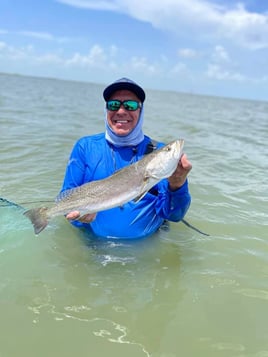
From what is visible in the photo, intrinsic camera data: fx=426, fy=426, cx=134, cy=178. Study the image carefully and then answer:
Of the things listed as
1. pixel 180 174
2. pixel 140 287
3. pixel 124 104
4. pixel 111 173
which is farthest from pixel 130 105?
pixel 140 287

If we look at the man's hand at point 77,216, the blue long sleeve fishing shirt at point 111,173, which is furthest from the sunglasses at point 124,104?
the man's hand at point 77,216

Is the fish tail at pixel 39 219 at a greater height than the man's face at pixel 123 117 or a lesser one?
lesser

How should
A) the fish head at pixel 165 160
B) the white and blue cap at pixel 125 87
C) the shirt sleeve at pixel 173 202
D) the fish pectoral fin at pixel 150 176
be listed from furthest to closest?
1. the white and blue cap at pixel 125 87
2. the shirt sleeve at pixel 173 202
3. the fish pectoral fin at pixel 150 176
4. the fish head at pixel 165 160

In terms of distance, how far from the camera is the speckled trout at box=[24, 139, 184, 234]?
4129mm

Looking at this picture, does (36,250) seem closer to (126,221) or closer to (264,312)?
(126,221)

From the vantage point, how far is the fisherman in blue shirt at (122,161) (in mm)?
5273

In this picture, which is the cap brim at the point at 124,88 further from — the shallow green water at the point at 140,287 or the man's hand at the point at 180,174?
the shallow green water at the point at 140,287

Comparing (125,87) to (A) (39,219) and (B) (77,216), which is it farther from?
(A) (39,219)

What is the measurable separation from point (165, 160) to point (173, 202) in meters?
1.09

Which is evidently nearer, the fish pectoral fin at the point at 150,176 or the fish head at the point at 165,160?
the fish head at the point at 165,160

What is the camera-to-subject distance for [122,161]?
5.59 metres

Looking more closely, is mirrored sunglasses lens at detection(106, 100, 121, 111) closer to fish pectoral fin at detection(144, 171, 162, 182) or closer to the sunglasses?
the sunglasses

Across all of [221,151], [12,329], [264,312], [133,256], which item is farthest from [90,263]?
[221,151]

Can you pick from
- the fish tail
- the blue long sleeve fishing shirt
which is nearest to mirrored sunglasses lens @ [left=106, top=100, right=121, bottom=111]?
the blue long sleeve fishing shirt
